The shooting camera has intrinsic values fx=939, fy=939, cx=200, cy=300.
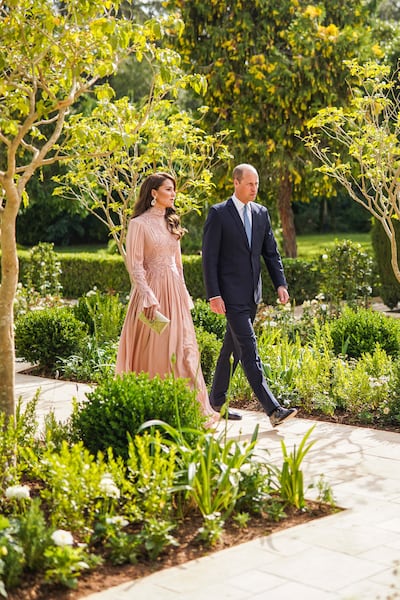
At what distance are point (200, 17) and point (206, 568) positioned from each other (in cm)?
1534

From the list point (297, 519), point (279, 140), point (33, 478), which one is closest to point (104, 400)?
point (33, 478)

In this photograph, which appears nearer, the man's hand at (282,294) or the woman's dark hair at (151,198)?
the woman's dark hair at (151,198)

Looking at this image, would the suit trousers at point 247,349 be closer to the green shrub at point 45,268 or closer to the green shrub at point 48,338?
the green shrub at point 48,338

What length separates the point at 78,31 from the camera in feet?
18.0

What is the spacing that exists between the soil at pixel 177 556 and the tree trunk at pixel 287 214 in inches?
543

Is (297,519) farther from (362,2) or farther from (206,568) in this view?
(362,2)

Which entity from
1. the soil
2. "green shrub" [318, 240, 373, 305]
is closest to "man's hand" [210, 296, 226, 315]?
the soil

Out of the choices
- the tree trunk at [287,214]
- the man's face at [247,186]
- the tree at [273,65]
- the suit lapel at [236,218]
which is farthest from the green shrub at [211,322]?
the tree trunk at [287,214]

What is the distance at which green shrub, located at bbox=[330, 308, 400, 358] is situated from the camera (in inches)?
349

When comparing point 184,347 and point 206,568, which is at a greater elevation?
point 184,347

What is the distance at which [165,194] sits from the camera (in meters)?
6.77

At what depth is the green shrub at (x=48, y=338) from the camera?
9.71m

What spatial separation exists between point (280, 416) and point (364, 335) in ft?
8.32

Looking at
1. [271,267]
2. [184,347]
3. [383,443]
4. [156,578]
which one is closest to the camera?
[156,578]
